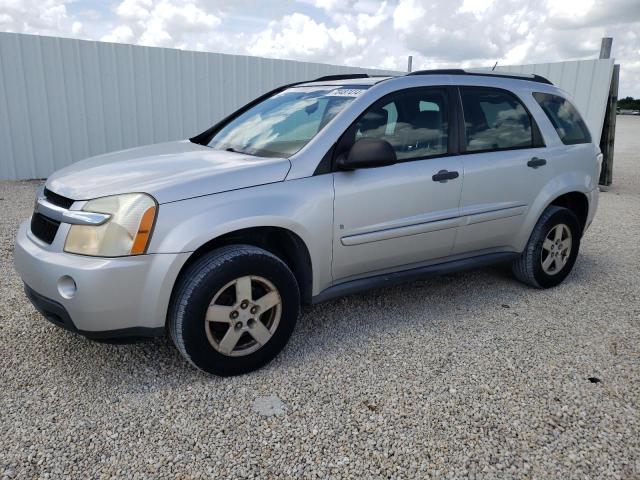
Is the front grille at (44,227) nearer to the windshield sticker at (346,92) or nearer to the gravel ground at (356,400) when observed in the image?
the gravel ground at (356,400)

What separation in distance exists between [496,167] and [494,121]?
36 cm

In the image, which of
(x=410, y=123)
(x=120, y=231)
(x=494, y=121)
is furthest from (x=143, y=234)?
(x=494, y=121)

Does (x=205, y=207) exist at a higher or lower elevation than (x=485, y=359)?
higher

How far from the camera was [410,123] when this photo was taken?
3383 millimetres

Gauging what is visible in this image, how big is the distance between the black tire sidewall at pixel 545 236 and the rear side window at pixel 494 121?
638mm

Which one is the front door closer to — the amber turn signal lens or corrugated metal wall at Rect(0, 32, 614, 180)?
the amber turn signal lens

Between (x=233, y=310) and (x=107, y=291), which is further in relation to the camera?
(x=233, y=310)

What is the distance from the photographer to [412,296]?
4.06 metres

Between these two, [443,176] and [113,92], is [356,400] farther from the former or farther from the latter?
[113,92]

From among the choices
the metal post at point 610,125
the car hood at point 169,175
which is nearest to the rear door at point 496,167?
the car hood at point 169,175

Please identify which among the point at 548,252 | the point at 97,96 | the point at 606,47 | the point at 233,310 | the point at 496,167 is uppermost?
the point at 606,47

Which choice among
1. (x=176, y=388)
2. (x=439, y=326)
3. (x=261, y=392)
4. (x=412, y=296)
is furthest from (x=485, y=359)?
(x=176, y=388)

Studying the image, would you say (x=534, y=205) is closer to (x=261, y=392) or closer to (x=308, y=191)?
(x=308, y=191)

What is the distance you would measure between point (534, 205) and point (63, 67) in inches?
299
